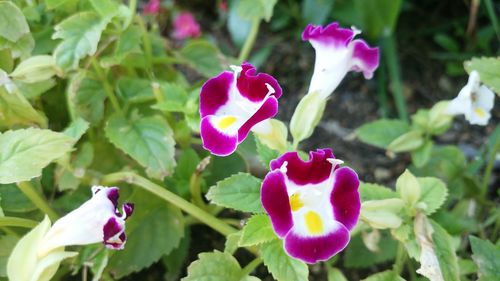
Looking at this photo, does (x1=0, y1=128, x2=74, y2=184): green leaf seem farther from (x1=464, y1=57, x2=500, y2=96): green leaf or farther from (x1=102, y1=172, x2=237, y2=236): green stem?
(x1=464, y1=57, x2=500, y2=96): green leaf

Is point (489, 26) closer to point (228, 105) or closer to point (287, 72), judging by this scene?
point (287, 72)

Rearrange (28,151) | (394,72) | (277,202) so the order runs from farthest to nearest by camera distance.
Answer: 1. (394,72)
2. (28,151)
3. (277,202)

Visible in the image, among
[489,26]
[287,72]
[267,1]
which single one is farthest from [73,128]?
[489,26]

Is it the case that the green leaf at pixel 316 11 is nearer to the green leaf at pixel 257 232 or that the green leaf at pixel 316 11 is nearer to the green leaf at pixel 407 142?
the green leaf at pixel 407 142

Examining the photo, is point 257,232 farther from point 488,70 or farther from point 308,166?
point 488,70

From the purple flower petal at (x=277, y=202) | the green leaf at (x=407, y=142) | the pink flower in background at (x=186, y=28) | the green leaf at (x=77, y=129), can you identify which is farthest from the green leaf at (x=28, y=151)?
the pink flower in background at (x=186, y=28)

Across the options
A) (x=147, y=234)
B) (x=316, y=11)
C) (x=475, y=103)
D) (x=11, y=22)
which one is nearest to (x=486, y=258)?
(x=475, y=103)
